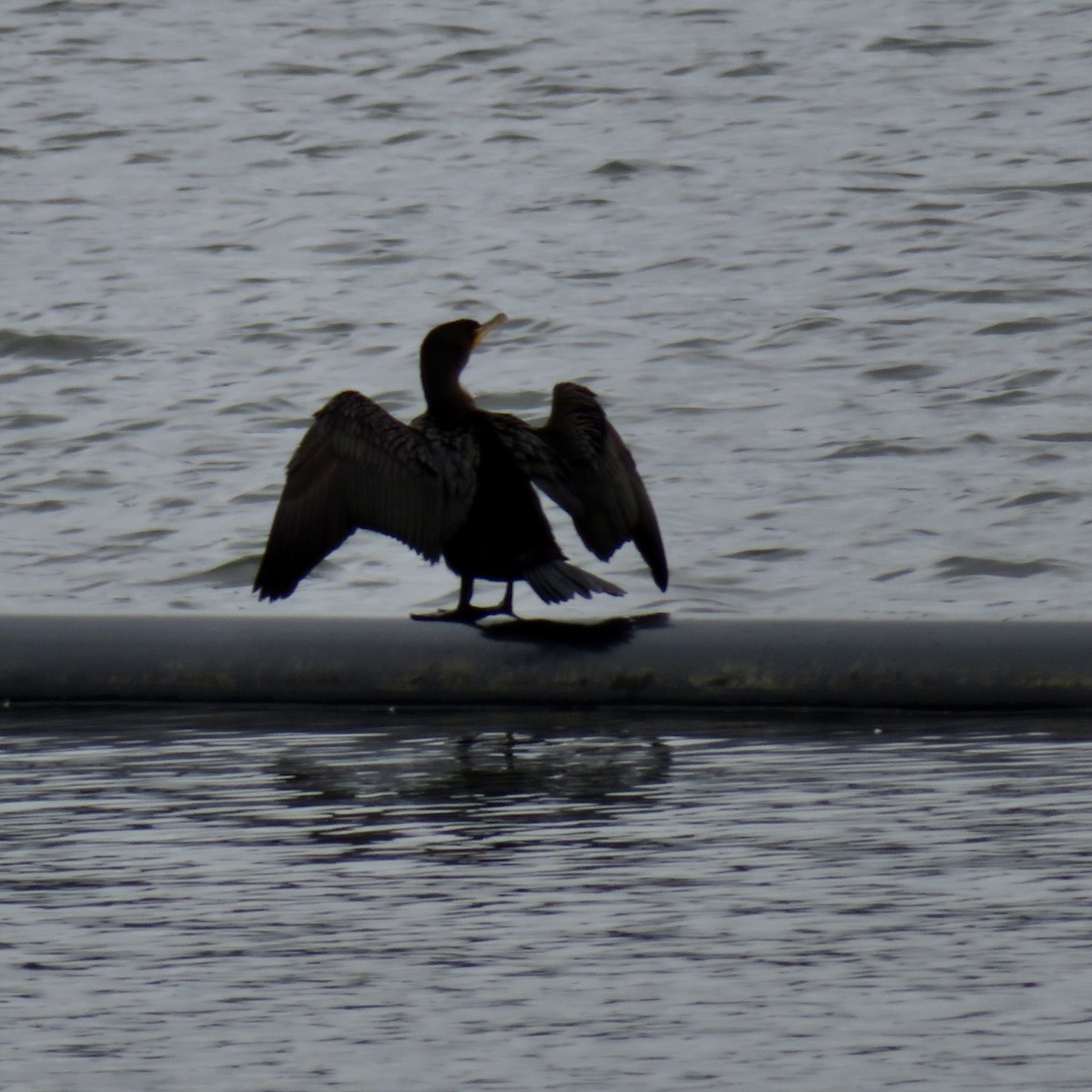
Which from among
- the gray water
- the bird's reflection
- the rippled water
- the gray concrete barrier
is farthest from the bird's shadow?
the rippled water

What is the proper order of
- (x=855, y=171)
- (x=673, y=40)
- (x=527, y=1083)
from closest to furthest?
(x=527, y=1083) → (x=855, y=171) → (x=673, y=40)

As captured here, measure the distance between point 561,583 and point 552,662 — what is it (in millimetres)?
289

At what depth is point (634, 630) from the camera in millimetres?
4840

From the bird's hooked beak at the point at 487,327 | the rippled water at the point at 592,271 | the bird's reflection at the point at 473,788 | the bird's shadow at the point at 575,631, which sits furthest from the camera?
the rippled water at the point at 592,271

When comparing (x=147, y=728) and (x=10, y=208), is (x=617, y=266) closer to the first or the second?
(x=10, y=208)

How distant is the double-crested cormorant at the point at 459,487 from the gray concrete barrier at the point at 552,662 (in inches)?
7.7

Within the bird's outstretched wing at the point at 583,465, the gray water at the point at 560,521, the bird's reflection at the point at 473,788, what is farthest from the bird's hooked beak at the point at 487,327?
the bird's reflection at the point at 473,788

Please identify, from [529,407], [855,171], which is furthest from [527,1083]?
[855,171]

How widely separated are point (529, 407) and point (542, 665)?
4257 mm

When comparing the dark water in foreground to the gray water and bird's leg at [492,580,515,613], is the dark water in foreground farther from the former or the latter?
bird's leg at [492,580,515,613]

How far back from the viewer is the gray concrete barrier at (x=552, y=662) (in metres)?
4.60

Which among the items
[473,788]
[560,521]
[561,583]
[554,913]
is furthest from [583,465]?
[560,521]

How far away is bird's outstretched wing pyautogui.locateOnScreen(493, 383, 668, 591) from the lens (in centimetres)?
502

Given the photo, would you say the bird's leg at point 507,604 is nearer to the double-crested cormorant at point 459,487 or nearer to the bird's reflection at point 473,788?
the double-crested cormorant at point 459,487
